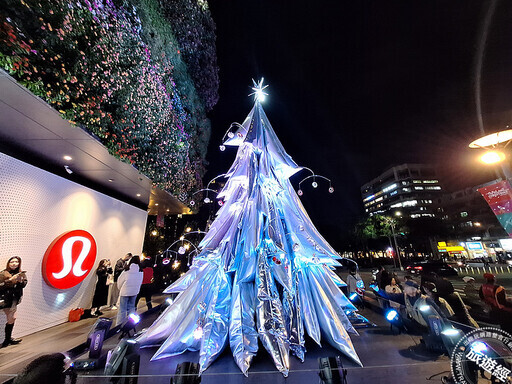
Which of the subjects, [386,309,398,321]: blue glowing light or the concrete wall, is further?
the concrete wall

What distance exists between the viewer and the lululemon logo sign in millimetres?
6180

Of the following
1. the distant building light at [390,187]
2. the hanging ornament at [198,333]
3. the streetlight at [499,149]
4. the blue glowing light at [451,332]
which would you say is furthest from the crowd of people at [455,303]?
the distant building light at [390,187]

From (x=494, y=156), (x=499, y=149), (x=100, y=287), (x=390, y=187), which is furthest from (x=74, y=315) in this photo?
(x=390, y=187)

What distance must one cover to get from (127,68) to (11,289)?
5771mm

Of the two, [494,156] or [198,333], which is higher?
[494,156]

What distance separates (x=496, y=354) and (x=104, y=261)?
33.8 ft

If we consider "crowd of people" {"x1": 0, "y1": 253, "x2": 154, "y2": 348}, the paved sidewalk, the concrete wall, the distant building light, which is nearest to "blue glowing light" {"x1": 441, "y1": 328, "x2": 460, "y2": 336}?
"crowd of people" {"x1": 0, "y1": 253, "x2": 154, "y2": 348}

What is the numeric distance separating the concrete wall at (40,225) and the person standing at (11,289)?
Result: 0.23m

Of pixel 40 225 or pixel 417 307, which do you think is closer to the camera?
pixel 417 307

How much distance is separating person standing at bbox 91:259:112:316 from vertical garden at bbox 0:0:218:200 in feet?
12.1

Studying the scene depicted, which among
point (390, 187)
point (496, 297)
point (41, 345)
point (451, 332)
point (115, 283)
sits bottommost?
point (41, 345)

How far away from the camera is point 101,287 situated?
7738mm

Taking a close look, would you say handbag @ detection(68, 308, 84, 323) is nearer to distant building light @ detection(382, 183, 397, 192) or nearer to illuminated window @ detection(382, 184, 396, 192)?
distant building light @ detection(382, 183, 397, 192)

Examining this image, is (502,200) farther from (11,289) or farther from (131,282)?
(11,289)
